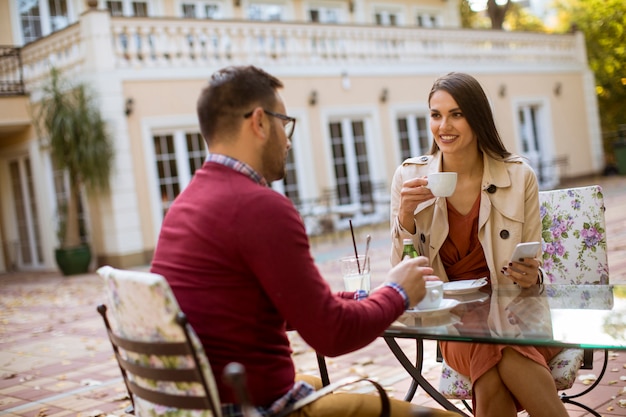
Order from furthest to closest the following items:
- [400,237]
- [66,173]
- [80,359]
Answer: [66,173], [80,359], [400,237]

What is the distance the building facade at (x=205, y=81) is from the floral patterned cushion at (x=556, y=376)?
10.1m

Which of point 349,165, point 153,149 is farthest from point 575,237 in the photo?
point 349,165

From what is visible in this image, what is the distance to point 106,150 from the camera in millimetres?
12070

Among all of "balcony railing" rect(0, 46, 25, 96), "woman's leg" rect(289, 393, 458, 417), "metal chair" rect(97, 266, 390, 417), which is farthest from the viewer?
"balcony railing" rect(0, 46, 25, 96)

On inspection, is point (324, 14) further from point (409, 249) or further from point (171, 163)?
point (409, 249)

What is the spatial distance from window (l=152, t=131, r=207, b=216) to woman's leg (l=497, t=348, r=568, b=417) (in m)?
10.9

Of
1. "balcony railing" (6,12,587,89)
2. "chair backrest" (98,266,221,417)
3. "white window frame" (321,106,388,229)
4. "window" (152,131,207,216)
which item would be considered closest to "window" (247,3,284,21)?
"balcony railing" (6,12,587,89)

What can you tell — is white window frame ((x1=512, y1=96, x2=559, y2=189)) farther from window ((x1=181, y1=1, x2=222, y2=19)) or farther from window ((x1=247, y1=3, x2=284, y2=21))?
window ((x1=181, y1=1, x2=222, y2=19))

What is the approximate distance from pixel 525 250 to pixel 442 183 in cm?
36

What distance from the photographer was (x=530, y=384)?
7.79 ft

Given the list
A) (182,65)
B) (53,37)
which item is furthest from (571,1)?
(53,37)

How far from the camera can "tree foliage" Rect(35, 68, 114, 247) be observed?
11.9 m

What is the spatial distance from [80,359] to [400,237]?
3.66 metres

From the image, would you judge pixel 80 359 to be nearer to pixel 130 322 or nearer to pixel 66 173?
pixel 130 322
